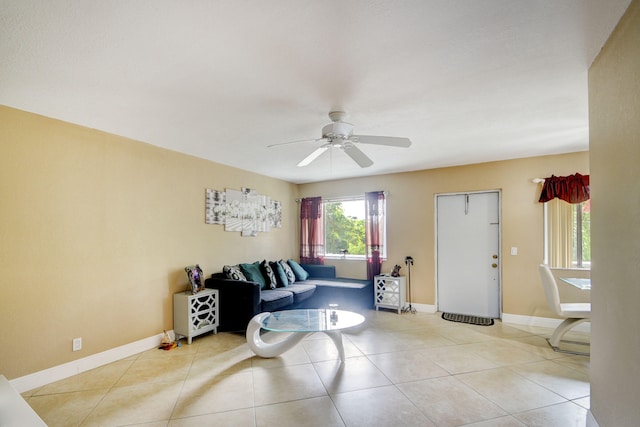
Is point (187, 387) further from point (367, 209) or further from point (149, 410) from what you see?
point (367, 209)

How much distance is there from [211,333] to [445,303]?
374cm

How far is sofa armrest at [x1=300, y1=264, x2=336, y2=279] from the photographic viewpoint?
5.84 m

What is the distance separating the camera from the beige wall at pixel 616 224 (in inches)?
57.8

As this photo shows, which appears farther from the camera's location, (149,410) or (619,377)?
(149,410)

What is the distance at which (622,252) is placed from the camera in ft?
5.27

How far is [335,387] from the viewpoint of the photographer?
2.64 metres

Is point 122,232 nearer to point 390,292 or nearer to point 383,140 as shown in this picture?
point 383,140

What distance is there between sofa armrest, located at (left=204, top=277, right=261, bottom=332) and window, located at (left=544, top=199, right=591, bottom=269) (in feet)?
13.9

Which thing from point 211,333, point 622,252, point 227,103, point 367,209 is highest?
point 227,103

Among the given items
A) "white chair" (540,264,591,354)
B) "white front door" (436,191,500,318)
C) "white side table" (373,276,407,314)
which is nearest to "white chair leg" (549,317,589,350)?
"white chair" (540,264,591,354)

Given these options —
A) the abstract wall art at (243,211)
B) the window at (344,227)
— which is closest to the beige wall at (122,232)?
the abstract wall art at (243,211)

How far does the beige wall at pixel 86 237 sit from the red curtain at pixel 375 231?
9.47 feet

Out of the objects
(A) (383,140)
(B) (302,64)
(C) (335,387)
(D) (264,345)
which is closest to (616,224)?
(A) (383,140)

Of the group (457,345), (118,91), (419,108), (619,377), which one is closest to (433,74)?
(419,108)
